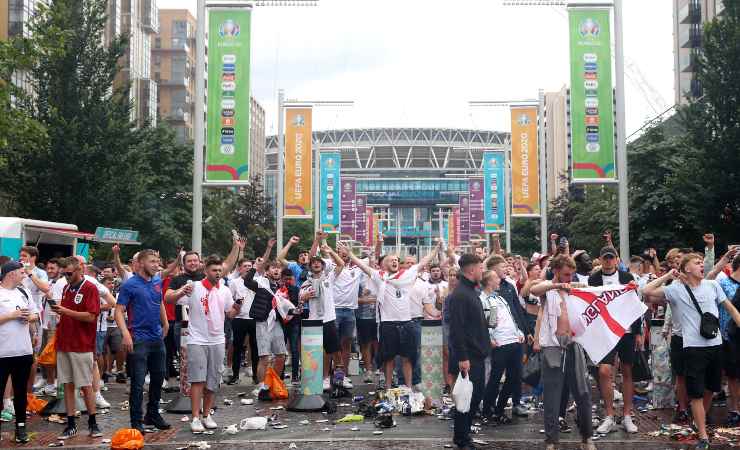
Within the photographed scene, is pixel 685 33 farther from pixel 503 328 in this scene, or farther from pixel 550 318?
pixel 550 318

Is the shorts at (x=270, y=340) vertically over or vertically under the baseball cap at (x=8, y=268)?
under

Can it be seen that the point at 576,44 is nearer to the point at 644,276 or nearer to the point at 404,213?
the point at 644,276

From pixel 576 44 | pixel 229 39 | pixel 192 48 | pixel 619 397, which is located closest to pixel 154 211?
pixel 229 39

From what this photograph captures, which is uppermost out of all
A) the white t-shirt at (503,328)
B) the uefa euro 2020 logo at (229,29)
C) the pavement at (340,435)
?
the uefa euro 2020 logo at (229,29)

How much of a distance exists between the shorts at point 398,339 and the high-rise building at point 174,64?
78.8m

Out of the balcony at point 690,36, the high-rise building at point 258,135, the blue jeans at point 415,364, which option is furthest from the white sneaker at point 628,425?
the high-rise building at point 258,135

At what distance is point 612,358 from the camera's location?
9.48 metres

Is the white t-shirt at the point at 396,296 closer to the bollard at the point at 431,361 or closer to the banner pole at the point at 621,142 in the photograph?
the bollard at the point at 431,361

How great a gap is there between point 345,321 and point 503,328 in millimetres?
4413

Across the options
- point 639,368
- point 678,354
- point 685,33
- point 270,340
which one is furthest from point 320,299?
point 685,33

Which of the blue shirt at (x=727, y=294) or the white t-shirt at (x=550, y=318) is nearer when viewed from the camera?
the white t-shirt at (x=550, y=318)

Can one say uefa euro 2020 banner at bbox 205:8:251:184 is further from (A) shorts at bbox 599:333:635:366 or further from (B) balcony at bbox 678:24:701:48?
(B) balcony at bbox 678:24:701:48

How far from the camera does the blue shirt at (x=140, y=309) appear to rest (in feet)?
31.2

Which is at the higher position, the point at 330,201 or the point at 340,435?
the point at 330,201
